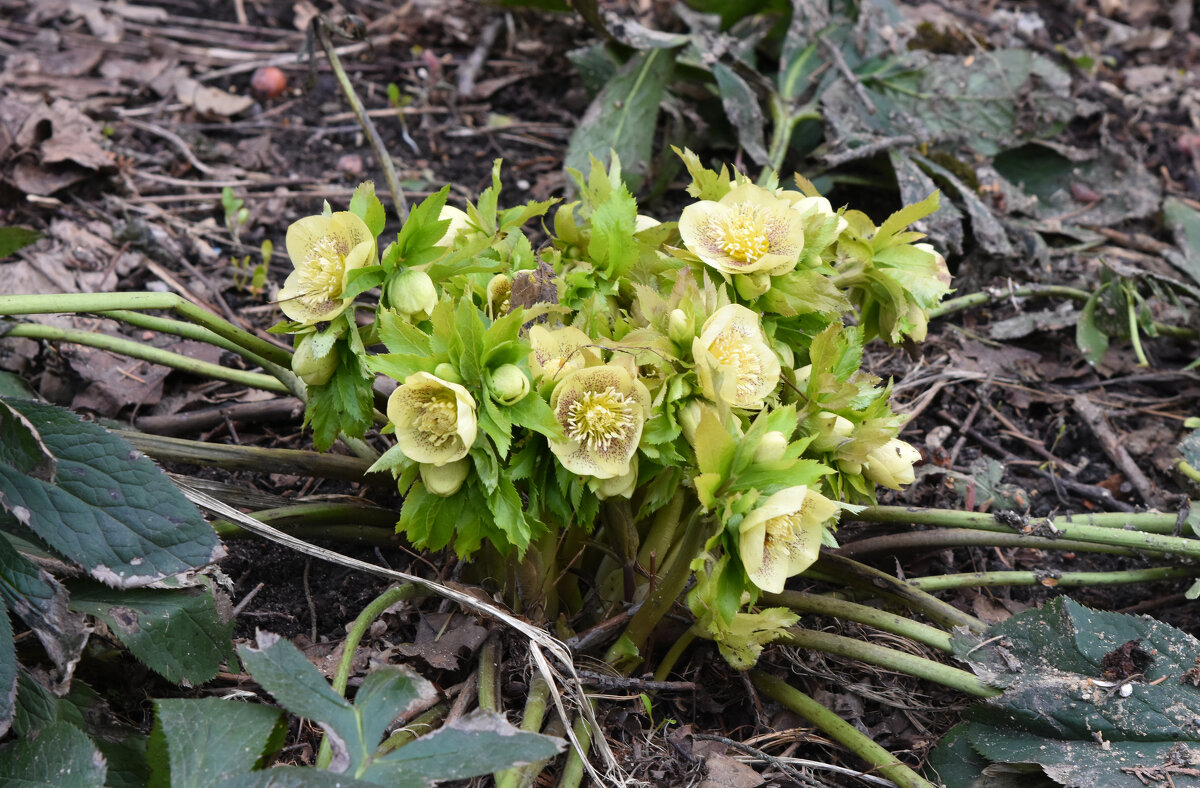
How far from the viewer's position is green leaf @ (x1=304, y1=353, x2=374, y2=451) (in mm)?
1350

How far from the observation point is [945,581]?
174 cm

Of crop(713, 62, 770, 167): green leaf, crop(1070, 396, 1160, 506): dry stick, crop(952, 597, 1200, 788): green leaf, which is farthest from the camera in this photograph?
crop(713, 62, 770, 167): green leaf

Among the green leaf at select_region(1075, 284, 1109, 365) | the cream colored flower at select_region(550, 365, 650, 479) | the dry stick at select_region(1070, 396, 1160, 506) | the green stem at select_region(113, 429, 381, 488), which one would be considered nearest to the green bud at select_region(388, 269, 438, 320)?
the cream colored flower at select_region(550, 365, 650, 479)

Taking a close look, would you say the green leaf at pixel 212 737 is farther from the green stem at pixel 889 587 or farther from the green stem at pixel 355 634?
the green stem at pixel 889 587

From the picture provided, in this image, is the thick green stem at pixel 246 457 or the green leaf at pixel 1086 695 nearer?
the green leaf at pixel 1086 695

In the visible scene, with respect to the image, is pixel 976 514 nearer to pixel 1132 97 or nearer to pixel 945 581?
pixel 945 581

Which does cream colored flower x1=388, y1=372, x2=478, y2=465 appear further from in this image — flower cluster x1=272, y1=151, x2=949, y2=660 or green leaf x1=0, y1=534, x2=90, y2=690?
green leaf x1=0, y1=534, x2=90, y2=690

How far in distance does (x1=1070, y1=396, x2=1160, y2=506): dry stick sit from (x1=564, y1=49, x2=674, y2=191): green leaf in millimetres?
1266

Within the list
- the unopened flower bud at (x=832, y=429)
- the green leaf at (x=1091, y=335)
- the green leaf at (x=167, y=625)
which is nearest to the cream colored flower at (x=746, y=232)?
the unopened flower bud at (x=832, y=429)

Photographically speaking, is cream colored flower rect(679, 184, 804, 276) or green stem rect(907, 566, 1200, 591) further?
green stem rect(907, 566, 1200, 591)

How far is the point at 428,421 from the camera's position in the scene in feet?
3.86

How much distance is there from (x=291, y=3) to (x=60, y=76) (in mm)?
788

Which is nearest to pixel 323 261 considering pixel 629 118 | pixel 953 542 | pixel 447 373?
pixel 447 373

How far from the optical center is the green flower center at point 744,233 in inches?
52.3
